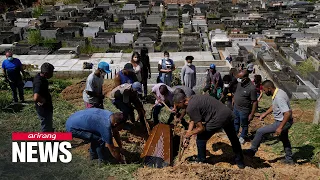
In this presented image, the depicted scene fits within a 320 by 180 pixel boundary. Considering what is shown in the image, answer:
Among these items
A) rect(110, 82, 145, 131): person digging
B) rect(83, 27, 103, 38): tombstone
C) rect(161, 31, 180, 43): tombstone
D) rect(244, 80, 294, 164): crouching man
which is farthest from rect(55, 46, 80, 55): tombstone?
rect(244, 80, 294, 164): crouching man

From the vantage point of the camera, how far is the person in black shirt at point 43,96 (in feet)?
A: 18.5

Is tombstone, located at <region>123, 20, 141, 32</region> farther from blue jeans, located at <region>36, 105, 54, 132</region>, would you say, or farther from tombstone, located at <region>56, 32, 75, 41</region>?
blue jeans, located at <region>36, 105, 54, 132</region>

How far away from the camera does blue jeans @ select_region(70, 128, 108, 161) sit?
16.7ft

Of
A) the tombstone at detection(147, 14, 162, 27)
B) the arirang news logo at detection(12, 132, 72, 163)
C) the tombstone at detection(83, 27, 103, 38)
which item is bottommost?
the arirang news logo at detection(12, 132, 72, 163)

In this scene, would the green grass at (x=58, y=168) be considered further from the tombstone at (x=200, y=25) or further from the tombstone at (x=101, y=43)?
the tombstone at (x=200, y=25)

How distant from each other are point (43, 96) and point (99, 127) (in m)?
1.45

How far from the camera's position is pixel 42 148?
18.6 feet

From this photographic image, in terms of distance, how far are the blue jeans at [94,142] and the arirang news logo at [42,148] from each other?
15 cm

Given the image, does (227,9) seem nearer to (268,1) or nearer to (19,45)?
(268,1)

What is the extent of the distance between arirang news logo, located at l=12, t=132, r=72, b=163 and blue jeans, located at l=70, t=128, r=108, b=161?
15cm

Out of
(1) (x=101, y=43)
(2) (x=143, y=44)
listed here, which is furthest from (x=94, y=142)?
(1) (x=101, y=43)

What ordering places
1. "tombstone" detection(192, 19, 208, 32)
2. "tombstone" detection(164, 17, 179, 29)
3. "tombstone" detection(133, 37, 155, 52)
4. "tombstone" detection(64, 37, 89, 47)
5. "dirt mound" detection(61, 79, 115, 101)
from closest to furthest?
"dirt mound" detection(61, 79, 115, 101)
"tombstone" detection(133, 37, 155, 52)
"tombstone" detection(64, 37, 89, 47)
"tombstone" detection(192, 19, 208, 32)
"tombstone" detection(164, 17, 179, 29)

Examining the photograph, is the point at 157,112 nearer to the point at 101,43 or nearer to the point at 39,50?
the point at 39,50

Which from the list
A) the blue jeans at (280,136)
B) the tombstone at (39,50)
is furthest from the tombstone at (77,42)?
the blue jeans at (280,136)
